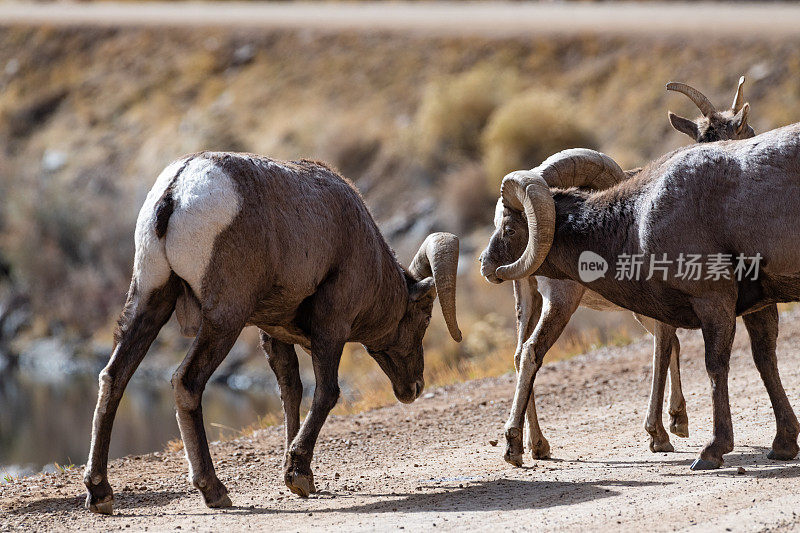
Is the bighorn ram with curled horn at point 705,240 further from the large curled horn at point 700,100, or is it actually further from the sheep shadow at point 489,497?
the large curled horn at point 700,100

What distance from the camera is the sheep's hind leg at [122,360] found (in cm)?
741

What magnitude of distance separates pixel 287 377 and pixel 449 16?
139 ft

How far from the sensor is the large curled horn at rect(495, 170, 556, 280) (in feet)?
26.6

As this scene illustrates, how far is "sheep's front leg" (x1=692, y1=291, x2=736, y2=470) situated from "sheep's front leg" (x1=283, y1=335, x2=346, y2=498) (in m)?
2.77

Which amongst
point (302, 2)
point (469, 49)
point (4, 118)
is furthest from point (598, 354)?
point (302, 2)

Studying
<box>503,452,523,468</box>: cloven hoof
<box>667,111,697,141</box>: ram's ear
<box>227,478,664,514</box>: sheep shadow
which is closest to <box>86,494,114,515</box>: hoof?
<box>227,478,664,514</box>: sheep shadow

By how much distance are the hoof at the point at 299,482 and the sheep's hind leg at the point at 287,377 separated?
3.15 feet

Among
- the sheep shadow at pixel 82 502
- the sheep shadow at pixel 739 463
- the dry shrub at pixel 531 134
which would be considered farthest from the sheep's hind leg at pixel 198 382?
the dry shrub at pixel 531 134

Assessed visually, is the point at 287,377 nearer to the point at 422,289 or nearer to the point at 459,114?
the point at 422,289

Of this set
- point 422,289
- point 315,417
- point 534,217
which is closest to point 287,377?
point 315,417

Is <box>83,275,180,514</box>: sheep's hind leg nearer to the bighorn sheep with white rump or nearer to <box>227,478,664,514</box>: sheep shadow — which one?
<box>227,478,664,514</box>: sheep shadow

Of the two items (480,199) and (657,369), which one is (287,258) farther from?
(480,199)

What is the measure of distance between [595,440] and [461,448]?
1294 mm

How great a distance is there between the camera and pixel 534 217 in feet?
26.6
